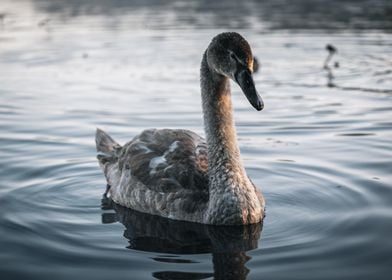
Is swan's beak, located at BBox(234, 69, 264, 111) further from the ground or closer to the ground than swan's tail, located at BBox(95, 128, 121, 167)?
closer to the ground

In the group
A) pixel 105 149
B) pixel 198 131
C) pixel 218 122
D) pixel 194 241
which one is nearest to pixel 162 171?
pixel 218 122

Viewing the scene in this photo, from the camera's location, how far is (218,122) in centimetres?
Answer: 1002

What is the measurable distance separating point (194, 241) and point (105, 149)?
13.0 ft

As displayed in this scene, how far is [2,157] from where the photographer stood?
13820mm

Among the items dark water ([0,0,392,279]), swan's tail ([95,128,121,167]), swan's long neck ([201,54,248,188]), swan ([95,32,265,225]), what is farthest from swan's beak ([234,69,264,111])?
swan's tail ([95,128,121,167])

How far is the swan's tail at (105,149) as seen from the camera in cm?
1233

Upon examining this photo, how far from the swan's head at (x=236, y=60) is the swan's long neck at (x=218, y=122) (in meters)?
0.36

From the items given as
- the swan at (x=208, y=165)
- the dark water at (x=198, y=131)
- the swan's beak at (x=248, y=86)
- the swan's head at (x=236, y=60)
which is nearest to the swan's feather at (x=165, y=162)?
the swan at (x=208, y=165)

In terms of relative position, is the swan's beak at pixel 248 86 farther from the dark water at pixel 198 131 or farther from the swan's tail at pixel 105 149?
the swan's tail at pixel 105 149

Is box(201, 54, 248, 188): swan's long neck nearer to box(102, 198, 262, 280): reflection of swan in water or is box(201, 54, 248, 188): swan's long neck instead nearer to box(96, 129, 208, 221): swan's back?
box(96, 129, 208, 221): swan's back

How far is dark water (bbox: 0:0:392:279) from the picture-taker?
856cm

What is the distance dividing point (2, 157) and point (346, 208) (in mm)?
6686

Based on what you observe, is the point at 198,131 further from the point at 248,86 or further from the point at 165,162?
the point at 248,86

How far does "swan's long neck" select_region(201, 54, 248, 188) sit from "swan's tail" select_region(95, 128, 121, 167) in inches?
103
